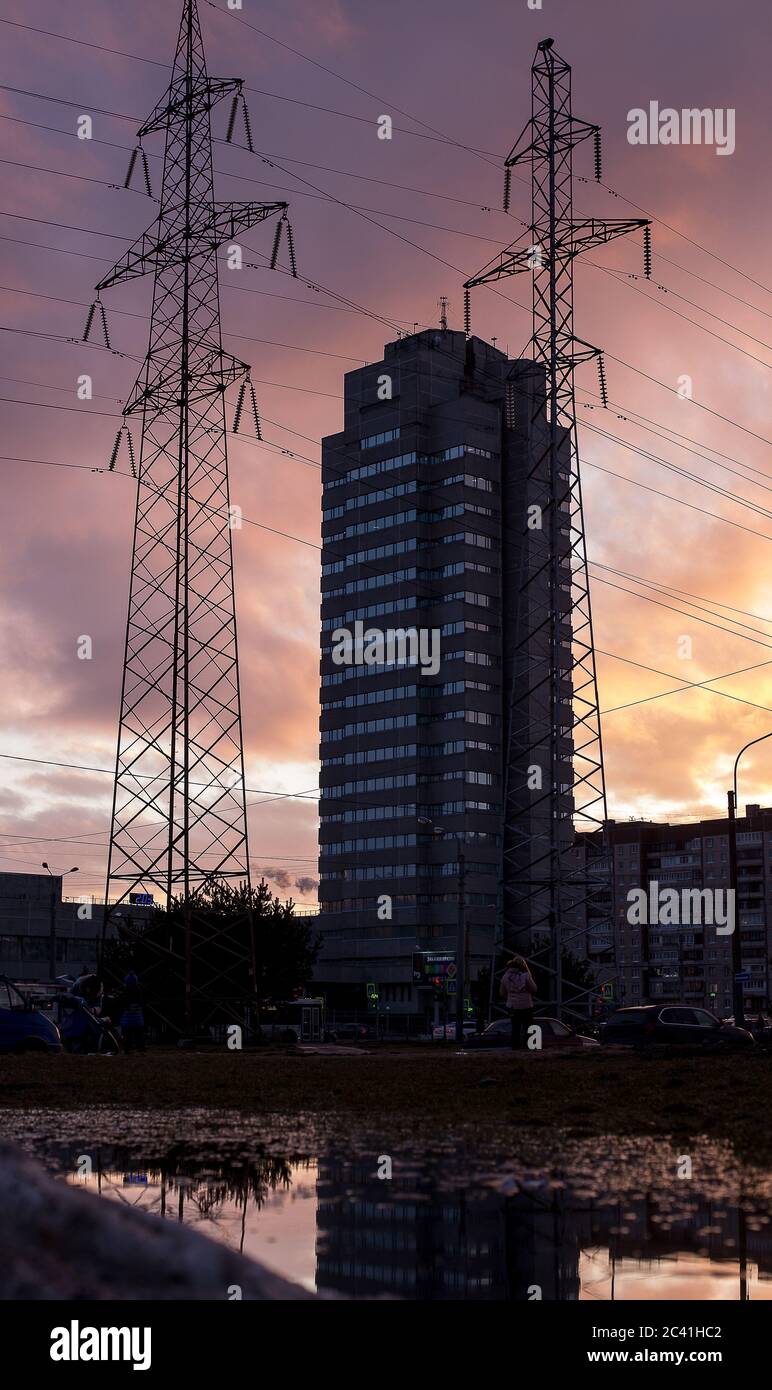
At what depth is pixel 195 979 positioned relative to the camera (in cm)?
7738

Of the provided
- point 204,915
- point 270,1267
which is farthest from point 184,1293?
point 204,915

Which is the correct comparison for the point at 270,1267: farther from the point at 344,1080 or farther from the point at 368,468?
the point at 368,468

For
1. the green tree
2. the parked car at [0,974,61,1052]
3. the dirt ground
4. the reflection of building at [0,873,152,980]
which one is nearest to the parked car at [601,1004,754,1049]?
the dirt ground

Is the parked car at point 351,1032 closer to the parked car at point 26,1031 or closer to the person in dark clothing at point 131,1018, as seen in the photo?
the person in dark clothing at point 131,1018

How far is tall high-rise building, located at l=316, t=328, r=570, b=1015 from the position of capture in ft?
543

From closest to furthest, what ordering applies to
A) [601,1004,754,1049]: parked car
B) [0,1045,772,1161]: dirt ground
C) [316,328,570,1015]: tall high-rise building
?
[0,1045,772,1161]: dirt ground → [601,1004,754,1049]: parked car → [316,328,570,1015]: tall high-rise building

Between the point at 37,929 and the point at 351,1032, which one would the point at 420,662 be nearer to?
the point at 37,929

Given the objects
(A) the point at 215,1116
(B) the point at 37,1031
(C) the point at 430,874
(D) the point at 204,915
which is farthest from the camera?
(C) the point at 430,874

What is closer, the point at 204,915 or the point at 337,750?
the point at 204,915

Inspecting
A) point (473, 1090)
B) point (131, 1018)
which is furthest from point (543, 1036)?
point (473, 1090)

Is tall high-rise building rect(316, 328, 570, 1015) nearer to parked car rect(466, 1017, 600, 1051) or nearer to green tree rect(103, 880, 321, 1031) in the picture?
green tree rect(103, 880, 321, 1031)

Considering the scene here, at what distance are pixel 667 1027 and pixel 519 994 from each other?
1003 centimetres

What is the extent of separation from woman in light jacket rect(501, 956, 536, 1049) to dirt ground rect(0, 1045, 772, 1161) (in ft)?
9.57
